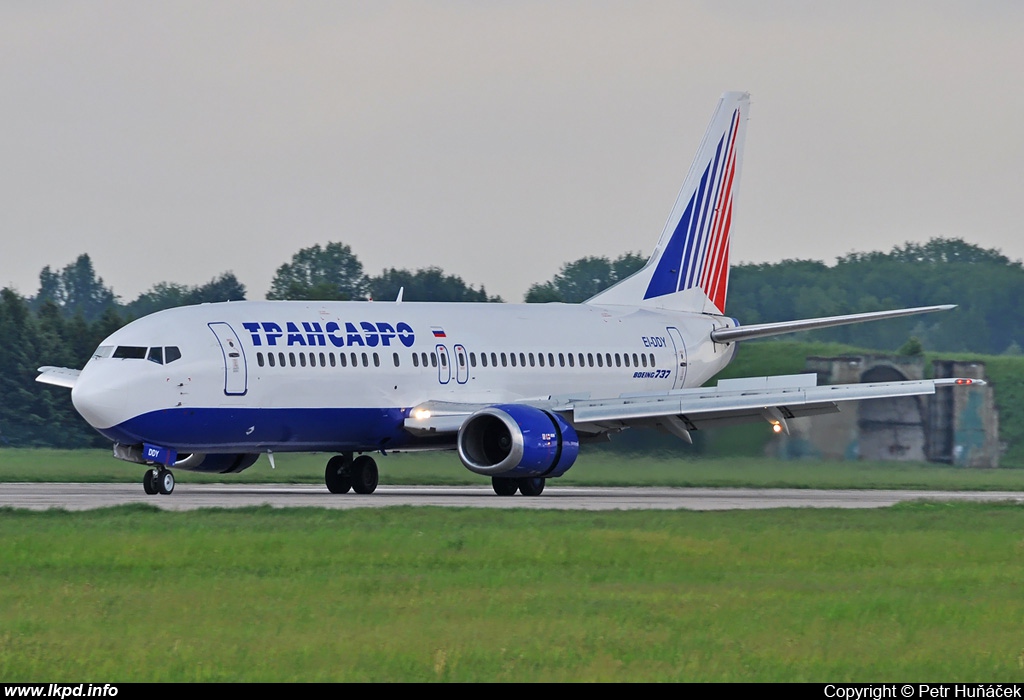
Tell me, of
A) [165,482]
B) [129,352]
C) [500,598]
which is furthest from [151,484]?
[500,598]

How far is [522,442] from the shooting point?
107 feet

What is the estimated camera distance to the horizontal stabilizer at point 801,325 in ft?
122

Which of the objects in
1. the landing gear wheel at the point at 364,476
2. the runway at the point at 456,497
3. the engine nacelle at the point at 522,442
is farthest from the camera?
the landing gear wheel at the point at 364,476

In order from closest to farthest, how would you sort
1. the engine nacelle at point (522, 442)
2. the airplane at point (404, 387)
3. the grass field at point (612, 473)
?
the airplane at point (404, 387)
the engine nacelle at point (522, 442)
the grass field at point (612, 473)

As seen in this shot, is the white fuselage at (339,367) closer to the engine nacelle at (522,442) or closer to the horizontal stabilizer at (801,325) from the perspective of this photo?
the horizontal stabilizer at (801,325)

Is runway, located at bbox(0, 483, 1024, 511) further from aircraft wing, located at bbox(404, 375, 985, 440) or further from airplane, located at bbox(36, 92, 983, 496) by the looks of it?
aircraft wing, located at bbox(404, 375, 985, 440)

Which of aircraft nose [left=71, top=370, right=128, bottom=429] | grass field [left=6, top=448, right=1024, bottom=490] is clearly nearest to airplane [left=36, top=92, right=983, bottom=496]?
aircraft nose [left=71, top=370, right=128, bottom=429]

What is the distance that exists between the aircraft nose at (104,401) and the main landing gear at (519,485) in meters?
7.92

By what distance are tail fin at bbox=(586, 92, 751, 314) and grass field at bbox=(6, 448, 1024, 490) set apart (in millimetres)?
4445

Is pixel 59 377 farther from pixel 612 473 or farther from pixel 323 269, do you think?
pixel 323 269

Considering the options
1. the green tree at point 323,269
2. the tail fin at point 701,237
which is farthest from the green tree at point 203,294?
the tail fin at point 701,237

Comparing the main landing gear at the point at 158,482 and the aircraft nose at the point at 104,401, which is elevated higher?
the aircraft nose at the point at 104,401

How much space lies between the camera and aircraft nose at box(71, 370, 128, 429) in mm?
30734

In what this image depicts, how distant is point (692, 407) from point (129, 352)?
11.0 metres
